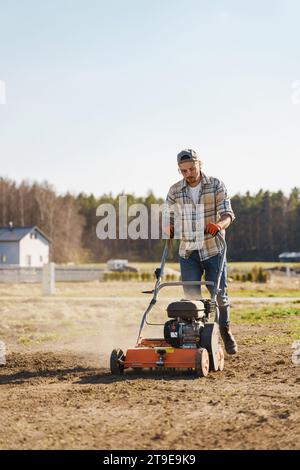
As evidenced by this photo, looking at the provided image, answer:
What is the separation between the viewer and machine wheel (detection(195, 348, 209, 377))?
20.5 ft

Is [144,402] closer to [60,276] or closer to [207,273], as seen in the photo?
[207,273]

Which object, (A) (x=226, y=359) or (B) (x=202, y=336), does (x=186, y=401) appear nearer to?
(B) (x=202, y=336)

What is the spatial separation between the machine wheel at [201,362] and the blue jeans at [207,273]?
1.14 meters

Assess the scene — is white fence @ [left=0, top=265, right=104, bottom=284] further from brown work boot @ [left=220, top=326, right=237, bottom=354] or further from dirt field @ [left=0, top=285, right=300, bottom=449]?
brown work boot @ [left=220, top=326, right=237, bottom=354]

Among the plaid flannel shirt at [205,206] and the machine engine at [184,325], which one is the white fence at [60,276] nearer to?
the plaid flannel shirt at [205,206]

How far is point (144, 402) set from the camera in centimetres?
527

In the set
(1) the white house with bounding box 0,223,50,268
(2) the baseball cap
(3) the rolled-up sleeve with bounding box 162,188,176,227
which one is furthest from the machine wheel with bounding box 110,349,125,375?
(1) the white house with bounding box 0,223,50,268

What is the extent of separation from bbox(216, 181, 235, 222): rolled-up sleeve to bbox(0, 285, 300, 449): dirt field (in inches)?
63.3

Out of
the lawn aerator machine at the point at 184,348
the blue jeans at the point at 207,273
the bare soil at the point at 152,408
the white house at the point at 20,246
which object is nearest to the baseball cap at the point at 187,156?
the blue jeans at the point at 207,273

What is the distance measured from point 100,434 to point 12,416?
3.08 ft

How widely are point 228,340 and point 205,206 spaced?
5.04 feet

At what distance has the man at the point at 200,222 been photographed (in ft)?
23.9

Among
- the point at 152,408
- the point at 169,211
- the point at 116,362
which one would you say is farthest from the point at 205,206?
the point at 152,408
